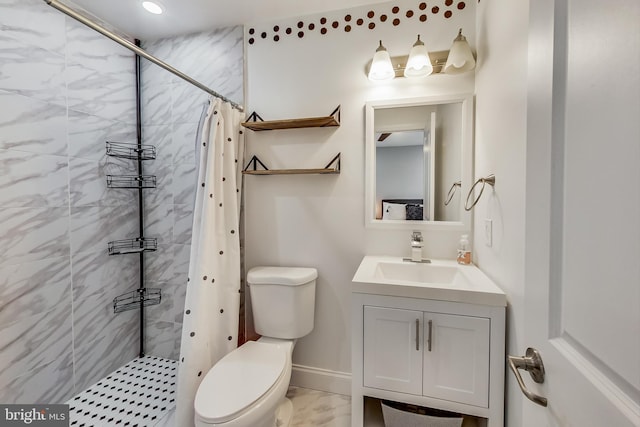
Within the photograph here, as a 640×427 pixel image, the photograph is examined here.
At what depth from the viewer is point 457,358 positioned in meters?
1.16

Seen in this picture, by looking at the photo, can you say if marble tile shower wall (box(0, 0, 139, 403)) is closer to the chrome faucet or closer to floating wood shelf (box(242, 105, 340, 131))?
floating wood shelf (box(242, 105, 340, 131))

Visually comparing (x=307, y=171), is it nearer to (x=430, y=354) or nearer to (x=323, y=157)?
(x=323, y=157)

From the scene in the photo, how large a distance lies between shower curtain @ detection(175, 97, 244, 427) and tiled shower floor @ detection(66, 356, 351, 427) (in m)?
0.33

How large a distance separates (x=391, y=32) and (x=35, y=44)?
6.69 ft

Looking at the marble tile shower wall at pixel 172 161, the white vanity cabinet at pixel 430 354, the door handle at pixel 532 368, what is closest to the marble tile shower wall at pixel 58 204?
the marble tile shower wall at pixel 172 161

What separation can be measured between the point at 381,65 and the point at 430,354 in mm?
1550

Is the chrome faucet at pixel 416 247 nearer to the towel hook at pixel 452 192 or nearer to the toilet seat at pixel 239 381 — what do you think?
the towel hook at pixel 452 192

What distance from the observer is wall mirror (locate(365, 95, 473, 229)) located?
1592 millimetres

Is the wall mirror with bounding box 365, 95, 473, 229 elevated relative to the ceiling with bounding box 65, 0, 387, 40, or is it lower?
lower

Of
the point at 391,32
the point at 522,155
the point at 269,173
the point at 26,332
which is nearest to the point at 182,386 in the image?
the point at 26,332

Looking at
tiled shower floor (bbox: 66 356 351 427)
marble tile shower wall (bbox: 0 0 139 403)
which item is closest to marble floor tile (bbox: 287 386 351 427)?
tiled shower floor (bbox: 66 356 351 427)

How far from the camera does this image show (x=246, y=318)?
6.24ft

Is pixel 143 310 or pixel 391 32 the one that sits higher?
pixel 391 32

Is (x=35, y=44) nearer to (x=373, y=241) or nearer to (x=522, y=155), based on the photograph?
(x=373, y=241)
